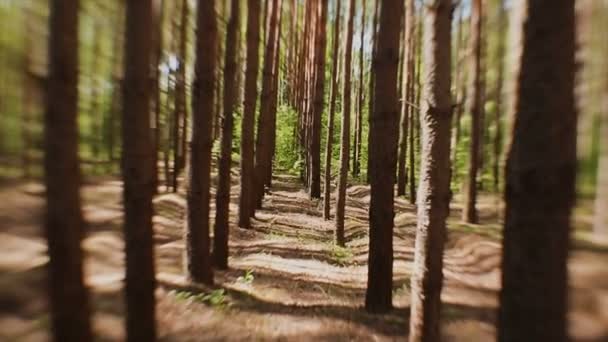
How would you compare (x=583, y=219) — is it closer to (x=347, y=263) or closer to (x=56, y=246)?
(x=56, y=246)

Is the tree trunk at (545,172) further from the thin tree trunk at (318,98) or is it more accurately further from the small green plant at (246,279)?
the thin tree trunk at (318,98)

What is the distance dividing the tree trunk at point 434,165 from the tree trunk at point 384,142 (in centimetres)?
122

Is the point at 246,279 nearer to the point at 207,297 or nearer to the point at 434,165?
Answer: the point at 207,297

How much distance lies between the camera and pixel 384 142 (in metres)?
4.60

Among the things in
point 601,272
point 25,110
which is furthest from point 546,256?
point 25,110

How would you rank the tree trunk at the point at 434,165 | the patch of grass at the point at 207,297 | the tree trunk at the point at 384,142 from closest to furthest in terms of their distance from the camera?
the tree trunk at the point at 434,165
the tree trunk at the point at 384,142
the patch of grass at the point at 207,297

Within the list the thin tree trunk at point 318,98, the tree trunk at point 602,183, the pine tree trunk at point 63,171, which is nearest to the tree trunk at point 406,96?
the thin tree trunk at point 318,98

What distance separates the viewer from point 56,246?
2.89m

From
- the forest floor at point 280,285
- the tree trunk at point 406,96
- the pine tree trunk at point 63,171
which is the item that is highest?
the tree trunk at point 406,96

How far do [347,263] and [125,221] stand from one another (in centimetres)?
481

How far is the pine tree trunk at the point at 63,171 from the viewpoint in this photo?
2801 millimetres

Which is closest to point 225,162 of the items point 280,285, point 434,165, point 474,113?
point 280,285

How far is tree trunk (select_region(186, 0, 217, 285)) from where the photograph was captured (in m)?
5.07

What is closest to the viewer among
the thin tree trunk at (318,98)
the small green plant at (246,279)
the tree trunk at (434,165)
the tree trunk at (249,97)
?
the tree trunk at (434,165)
